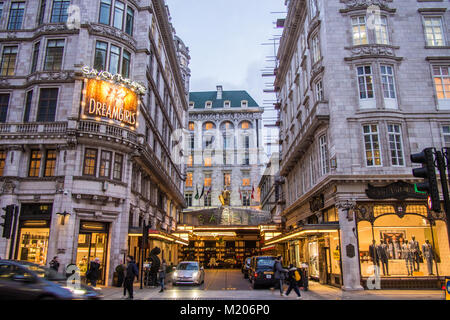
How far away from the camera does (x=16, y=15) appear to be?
27.5m

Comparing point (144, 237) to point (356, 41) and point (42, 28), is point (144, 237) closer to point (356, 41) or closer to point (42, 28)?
point (42, 28)

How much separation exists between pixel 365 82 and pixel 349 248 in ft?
37.8

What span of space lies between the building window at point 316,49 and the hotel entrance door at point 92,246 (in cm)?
2063

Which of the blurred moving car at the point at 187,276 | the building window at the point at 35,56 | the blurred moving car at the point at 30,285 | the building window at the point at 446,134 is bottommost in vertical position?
the blurred moving car at the point at 187,276

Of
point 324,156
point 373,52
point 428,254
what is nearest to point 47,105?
point 324,156

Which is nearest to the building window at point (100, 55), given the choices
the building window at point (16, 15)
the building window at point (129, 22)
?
the building window at point (129, 22)

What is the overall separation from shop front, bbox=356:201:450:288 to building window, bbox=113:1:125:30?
23.0 metres

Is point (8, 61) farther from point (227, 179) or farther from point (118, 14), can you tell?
point (227, 179)

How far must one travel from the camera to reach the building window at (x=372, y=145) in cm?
2259

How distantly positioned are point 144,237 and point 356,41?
2018 centimetres

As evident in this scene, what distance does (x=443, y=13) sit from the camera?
25266 millimetres

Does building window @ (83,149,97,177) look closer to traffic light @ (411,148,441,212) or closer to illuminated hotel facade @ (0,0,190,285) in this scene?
illuminated hotel facade @ (0,0,190,285)

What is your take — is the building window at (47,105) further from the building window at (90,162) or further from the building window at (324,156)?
the building window at (324,156)

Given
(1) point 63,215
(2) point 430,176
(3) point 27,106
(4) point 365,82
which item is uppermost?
(4) point 365,82
